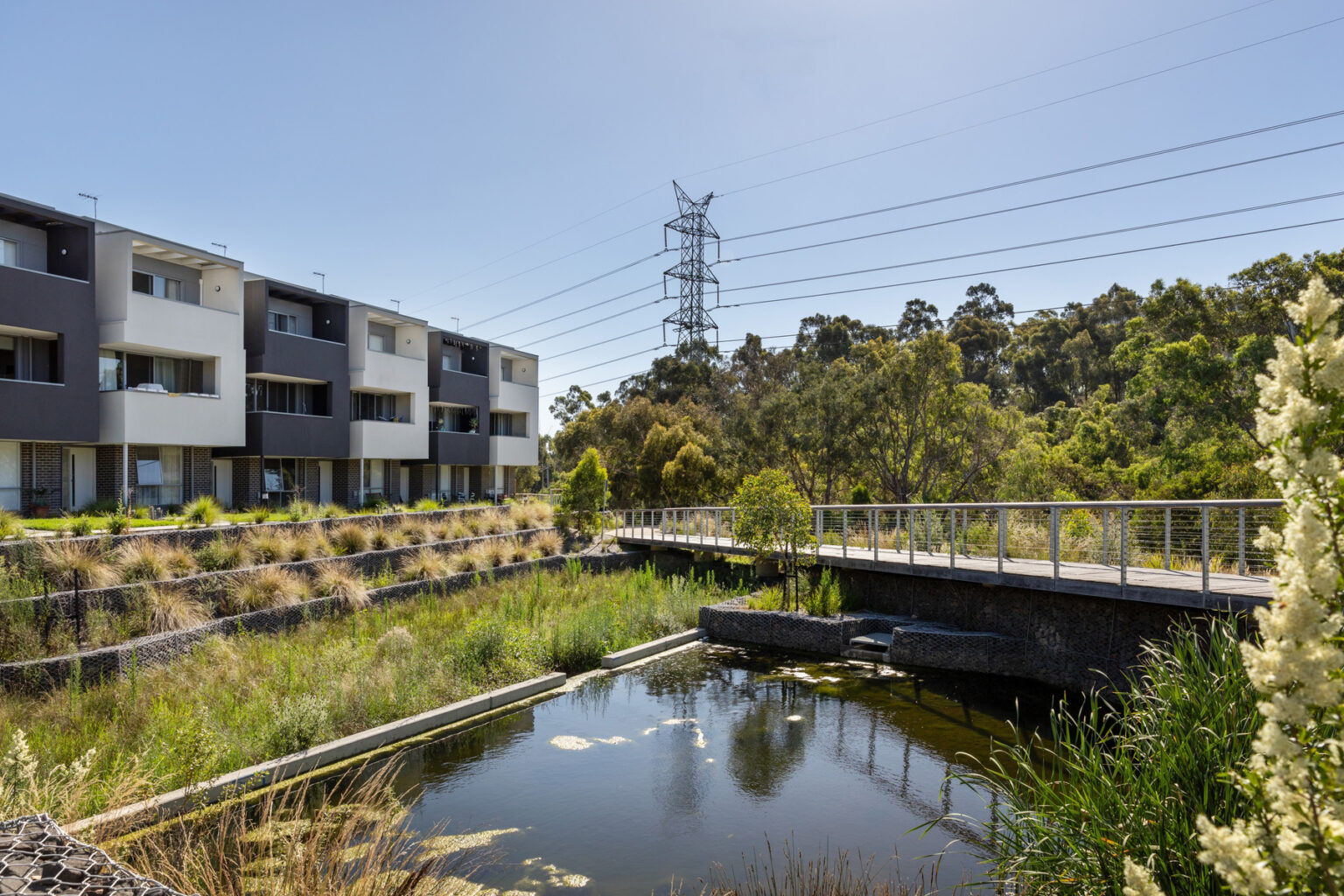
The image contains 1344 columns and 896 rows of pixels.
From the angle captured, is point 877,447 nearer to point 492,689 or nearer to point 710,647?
point 710,647

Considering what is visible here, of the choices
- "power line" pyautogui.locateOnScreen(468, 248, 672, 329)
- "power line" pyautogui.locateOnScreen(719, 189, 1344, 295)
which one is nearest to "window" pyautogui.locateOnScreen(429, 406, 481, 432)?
"power line" pyautogui.locateOnScreen(468, 248, 672, 329)

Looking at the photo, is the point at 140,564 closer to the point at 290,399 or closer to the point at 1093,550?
the point at 290,399

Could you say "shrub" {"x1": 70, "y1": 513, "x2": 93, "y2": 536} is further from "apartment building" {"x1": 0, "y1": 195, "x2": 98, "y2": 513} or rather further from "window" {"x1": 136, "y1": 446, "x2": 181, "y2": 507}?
"window" {"x1": 136, "y1": 446, "x2": 181, "y2": 507}

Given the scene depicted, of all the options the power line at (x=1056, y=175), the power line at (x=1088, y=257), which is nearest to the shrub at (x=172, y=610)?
the power line at (x=1088, y=257)

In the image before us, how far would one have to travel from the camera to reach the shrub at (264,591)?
1388 centimetres

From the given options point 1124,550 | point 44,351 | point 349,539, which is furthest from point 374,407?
point 1124,550

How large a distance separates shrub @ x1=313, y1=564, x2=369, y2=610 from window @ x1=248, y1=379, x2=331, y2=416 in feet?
45.6

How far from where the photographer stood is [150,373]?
23641mm

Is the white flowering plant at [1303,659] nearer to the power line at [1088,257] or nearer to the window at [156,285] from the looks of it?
the power line at [1088,257]

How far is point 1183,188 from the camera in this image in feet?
74.2

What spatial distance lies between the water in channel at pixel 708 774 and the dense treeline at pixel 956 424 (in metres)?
10.7

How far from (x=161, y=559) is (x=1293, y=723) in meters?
16.4


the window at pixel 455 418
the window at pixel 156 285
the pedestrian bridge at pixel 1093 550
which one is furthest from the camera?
the window at pixel 455 418

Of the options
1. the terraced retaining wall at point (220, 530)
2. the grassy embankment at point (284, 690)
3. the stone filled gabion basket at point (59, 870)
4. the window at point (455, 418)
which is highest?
the window at point (455, 418)
